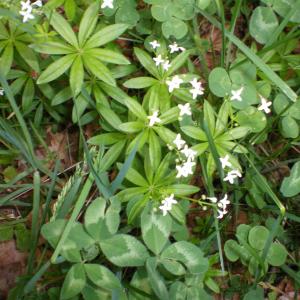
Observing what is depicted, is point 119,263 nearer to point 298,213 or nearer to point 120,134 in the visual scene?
point 120,134

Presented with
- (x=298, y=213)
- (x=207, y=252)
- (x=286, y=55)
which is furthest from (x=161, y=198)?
(x=286, y=55)

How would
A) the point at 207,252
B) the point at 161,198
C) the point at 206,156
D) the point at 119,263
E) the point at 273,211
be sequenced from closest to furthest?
the point at 119,263 < the point at 161,198 < the point at 206,156 < the point at 207,252 < the point at 273,211

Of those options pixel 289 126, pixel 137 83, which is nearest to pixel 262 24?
pixel 289 126

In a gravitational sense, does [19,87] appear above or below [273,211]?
above

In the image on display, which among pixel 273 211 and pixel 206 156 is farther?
pixel 273 211

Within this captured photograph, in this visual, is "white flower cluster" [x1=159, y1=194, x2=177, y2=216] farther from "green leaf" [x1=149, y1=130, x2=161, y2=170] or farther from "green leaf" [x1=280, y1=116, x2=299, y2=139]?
"green leaf" [x1=280, y1=116, x2=299, y2=139]

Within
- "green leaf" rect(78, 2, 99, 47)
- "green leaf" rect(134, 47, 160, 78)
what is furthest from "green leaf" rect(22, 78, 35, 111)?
"green leaf" rect(134, 47, 160, 78)

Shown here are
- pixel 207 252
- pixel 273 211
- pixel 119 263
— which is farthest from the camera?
pixel 273 211
